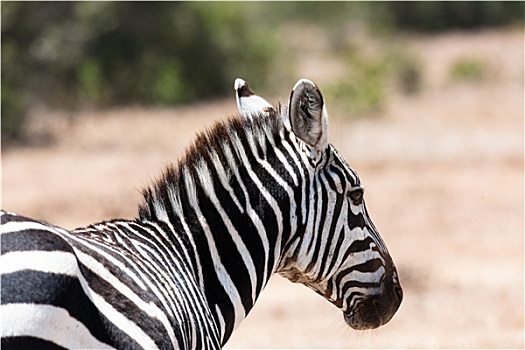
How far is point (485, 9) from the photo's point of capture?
1357 inches

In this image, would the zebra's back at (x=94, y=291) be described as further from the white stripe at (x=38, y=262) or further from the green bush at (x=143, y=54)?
the green bush at (x=143, y=54)

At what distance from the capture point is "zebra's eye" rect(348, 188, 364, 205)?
4.05 metres

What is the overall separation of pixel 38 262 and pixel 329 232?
1.43m

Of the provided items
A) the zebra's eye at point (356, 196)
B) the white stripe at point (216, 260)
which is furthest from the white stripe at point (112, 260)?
the zebra's eye at point (356, 196)

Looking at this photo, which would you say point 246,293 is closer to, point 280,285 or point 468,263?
point 280,285

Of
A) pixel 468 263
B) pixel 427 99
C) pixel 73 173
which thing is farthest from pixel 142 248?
pixel 427 99

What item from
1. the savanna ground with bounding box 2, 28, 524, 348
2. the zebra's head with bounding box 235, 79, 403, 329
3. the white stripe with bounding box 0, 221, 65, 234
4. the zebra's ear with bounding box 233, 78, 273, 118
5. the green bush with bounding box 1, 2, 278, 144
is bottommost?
the savanna ground with bounding box 2, 28, 524, 348

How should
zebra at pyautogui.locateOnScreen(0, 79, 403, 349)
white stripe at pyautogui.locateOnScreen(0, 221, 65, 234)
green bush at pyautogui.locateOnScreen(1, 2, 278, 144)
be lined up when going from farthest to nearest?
green bush at pyautogui.locateOnScreen(1, 2, 278, 144) < zebra at pyautogui.locateOnScreen(0, 79, 403, 349) < white stripe at pyautogui.locateOnScreen(0, 221, 65, 234)

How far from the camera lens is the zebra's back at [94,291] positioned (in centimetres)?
281

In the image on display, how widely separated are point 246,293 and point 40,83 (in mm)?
21056

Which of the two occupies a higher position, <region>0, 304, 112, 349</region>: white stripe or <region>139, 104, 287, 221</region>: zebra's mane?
<region>139, 104, 287, 221</region>: zebra's mane

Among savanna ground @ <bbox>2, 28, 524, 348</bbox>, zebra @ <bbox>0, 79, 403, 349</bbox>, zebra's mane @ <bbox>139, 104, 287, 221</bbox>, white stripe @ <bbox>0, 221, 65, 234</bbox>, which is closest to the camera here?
white stripe @ <bbox>0, 221, 65, 234</bbox>

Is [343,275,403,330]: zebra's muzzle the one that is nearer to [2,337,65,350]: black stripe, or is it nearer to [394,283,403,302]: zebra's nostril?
[394,283,403,302]: zebra's nostril

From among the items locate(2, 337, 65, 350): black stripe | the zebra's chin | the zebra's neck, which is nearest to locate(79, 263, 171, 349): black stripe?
locate(2, 337, 65, 350): black stripe
